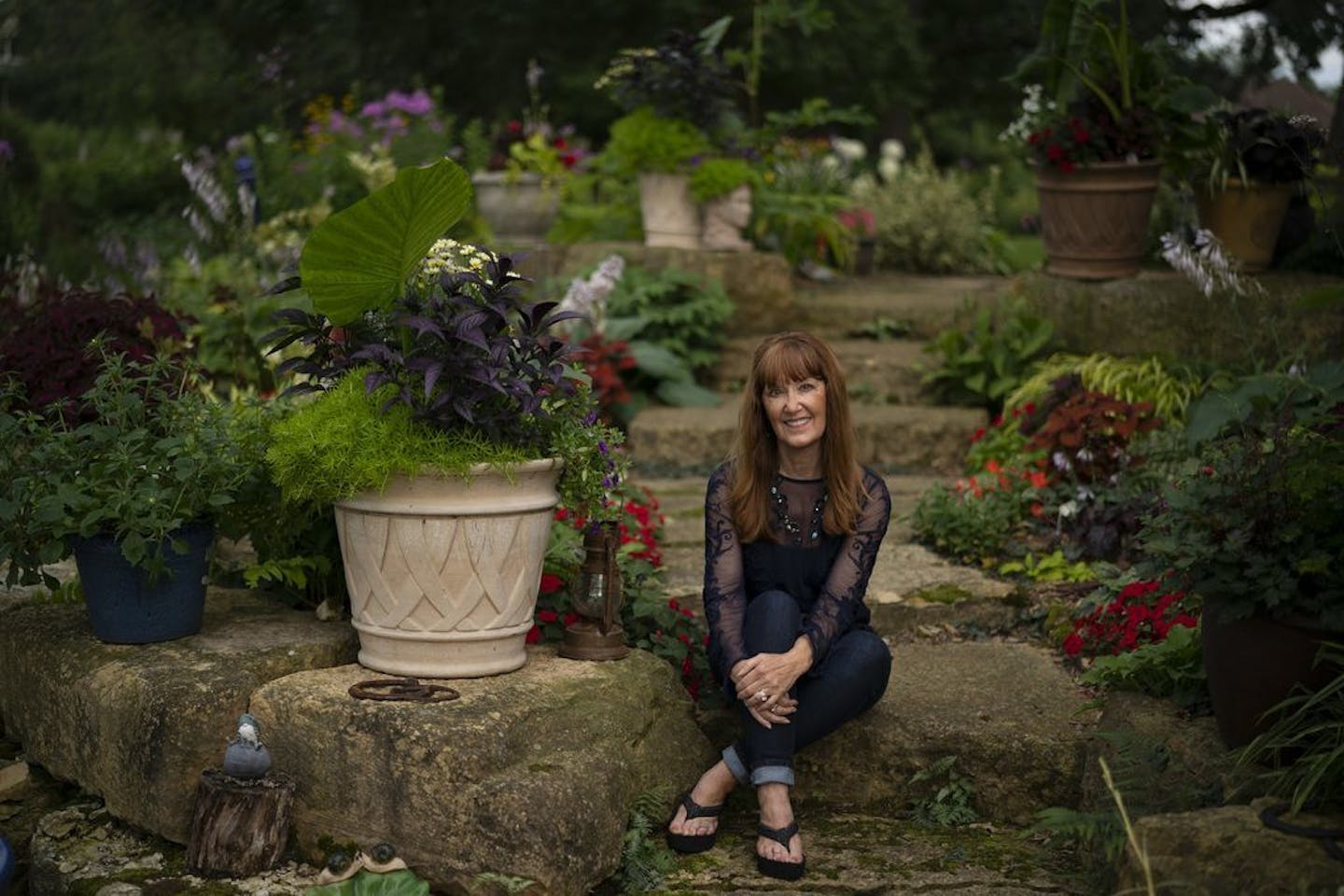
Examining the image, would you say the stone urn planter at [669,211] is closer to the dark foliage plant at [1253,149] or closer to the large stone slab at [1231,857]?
the dark foliage plant at [1253,149]

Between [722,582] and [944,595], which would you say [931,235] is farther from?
[722,582]

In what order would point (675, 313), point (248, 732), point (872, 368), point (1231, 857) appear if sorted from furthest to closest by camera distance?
point (675, 313) → point (872, 368) → point (248, 732) → point (1231, 857)

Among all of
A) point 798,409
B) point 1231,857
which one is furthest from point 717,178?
point 1231,857

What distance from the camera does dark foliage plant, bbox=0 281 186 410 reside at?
14.4ft

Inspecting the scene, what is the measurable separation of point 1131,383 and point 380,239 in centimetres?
385

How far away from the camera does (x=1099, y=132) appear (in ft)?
23.3

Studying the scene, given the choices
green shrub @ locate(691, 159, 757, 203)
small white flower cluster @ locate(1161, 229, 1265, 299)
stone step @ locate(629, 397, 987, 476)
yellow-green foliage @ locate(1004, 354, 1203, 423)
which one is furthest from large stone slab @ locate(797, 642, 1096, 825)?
green shrub @ locate(691, 159, 757, 203)

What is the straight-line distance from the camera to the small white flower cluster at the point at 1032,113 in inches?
289

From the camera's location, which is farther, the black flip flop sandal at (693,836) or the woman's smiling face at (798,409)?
the woman's smiling face at (798,409)

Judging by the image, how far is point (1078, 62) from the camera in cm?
703

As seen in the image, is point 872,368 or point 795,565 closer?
point 795,565

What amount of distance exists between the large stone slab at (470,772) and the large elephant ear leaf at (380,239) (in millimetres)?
895

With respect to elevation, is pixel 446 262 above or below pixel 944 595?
above

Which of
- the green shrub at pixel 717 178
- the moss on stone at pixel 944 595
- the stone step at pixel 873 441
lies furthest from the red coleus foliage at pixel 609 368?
the moss on stone at pixel 944 595
